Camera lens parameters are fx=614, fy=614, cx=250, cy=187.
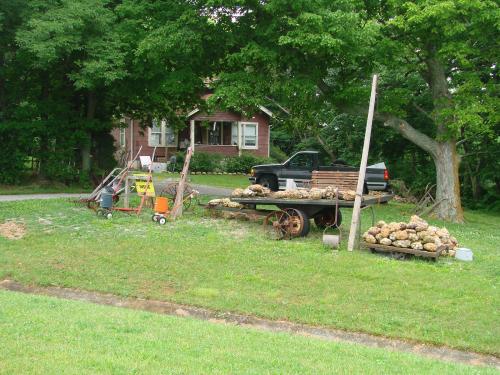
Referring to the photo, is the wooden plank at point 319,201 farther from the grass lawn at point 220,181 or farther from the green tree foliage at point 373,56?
the grass lawn at point 220,181

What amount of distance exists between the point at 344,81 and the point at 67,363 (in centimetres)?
1736

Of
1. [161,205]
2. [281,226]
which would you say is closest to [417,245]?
[281,226]

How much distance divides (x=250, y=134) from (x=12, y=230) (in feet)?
97.7

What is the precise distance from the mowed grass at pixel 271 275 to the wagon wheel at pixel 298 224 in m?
0.37

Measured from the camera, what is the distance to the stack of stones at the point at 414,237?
41.3 feet

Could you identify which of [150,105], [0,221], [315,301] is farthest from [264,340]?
[150,105]

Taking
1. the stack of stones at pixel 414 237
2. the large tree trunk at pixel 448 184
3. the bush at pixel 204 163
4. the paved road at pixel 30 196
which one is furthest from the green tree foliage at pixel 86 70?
the bush at pixel 204 163

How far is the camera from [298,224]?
1462 cm

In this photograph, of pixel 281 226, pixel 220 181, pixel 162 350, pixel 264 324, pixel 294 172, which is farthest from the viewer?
pixel 220 181

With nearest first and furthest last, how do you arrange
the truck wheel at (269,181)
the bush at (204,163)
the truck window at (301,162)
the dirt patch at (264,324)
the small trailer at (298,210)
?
the dirt patch at (264,324) → the small trailer at (298,210) → the truck wheel at (269,181) → the truck window at (301,162) → the bush at (204,163)

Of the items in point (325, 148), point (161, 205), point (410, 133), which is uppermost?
point (410, 133)

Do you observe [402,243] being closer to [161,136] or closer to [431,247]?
[431,247]

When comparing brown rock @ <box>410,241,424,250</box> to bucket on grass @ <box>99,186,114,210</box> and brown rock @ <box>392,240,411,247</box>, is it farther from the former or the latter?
bucket on grass @ <box>99,186,114,210</box>

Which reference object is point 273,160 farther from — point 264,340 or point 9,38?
point 264,340
